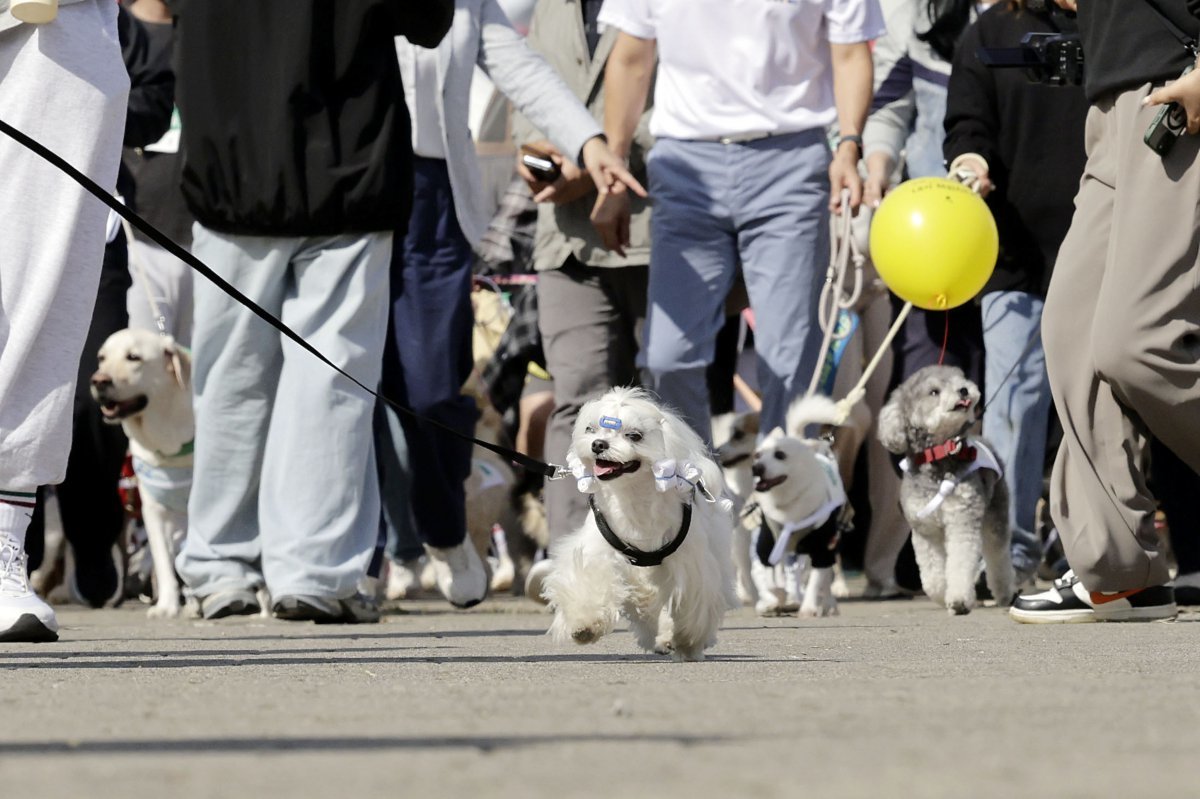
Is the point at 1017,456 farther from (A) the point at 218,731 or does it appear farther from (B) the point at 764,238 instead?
(A) the point at 218,731

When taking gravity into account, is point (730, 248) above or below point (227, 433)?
above

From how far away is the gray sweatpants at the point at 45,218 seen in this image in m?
5.42

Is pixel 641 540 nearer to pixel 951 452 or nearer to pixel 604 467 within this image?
pixel 604 467

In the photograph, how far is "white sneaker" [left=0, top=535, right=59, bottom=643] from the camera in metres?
5.27

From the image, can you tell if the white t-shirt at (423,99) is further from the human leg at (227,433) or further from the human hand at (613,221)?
the human leg at (227,433)

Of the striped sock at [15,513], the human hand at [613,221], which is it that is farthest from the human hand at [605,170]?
the striped sock at [15,513]

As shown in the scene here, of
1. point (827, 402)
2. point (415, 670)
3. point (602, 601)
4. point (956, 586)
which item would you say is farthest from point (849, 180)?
point (415, 670)

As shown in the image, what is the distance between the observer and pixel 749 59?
24.7 ft

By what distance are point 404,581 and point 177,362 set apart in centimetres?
133

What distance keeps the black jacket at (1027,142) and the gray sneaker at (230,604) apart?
3.23 meters

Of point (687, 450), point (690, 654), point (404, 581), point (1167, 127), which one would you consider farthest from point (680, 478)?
point (404, 581)

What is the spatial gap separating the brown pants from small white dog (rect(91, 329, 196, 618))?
152 inches

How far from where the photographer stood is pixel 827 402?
26.3ft

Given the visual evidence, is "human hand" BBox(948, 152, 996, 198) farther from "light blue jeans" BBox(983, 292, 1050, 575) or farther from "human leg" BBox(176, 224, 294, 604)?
"human leg" BBox(176, 224, 294, 604)
